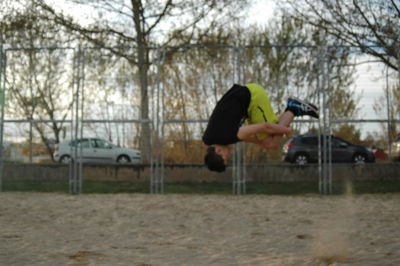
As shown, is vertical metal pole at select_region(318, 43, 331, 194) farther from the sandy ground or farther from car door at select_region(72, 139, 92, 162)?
car door at select_region(72, 139, 92, 162)

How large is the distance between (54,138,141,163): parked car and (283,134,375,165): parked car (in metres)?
3.44

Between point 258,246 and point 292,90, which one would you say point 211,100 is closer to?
point 292,90

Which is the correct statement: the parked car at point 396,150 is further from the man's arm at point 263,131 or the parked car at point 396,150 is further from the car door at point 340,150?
the man's arm at point 263,131

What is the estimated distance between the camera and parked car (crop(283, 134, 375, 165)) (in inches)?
448

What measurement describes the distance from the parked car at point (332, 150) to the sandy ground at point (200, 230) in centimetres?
137

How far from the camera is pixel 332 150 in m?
11.9

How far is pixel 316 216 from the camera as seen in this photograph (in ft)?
25.6

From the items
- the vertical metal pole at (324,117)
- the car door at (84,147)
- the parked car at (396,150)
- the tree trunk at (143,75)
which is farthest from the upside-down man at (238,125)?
the parked car at (396,150)

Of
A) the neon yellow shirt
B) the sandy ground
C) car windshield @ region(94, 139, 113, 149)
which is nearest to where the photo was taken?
the sandy ground

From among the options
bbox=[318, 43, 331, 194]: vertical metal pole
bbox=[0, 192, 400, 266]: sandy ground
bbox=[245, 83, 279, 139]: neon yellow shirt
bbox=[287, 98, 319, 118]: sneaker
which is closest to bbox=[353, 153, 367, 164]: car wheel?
bbox=[318, 43, 331, 194]: vertical metal pole

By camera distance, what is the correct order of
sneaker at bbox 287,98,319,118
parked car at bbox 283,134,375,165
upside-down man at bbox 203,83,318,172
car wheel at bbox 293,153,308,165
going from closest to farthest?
upside-down man at bbox 203,83,318,172
sneaker at bbox 287,98,319,118
parked car at bbox 283,134,375,165
car wheel at bbox 293,153,308,165

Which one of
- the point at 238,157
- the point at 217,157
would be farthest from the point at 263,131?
the point at 238,157

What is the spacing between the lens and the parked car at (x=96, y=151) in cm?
1141

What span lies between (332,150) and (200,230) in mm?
6139
